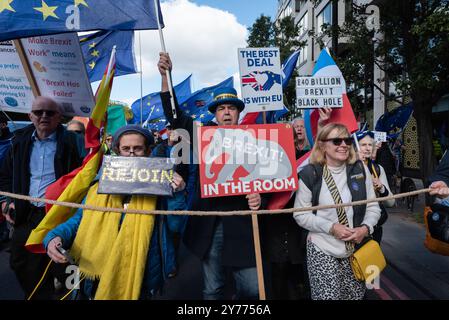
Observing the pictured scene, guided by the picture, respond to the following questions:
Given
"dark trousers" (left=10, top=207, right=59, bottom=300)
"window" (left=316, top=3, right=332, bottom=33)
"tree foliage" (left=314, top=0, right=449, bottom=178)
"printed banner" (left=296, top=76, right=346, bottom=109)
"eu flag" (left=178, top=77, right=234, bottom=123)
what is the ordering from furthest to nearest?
1. "window" (left=316, top=3, right=332, bottom=33)
2. "eu flag" (left=178, top=77, right=234, bottom=123)
3. "tree foliage" (left=314, top=0, right=449, bottom=178)
4. "printed banner" (left=296, top=76, right=346, bottom=109)
5. "dark trousers" (left=10, top=207, right=59, bottom=300)

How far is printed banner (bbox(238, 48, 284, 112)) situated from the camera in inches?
132

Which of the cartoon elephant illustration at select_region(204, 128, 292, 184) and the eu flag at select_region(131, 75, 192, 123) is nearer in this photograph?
the cartoon elephant illustration at select_region(204, 128, 292, 184)

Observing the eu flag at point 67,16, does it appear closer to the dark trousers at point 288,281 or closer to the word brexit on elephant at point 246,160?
the word brexit on elephant at point 246,160

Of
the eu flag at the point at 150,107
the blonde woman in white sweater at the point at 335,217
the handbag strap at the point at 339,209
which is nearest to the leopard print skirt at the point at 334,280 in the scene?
the blonde woman in white sweater at the point at 335,217

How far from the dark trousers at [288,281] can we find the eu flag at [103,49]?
12.8 feet

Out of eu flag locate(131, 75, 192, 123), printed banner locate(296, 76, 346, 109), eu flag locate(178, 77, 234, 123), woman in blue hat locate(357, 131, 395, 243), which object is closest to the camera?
woman in blue hat locate(357, 131, 395, 243)

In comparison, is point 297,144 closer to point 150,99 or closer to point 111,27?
point 111,27

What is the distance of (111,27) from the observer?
9.57 ft

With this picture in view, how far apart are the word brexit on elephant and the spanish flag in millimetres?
834

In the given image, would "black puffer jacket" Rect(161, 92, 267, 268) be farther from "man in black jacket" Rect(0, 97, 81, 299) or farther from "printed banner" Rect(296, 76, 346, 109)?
"printed banner" Rect(296, 76, 346, 109)

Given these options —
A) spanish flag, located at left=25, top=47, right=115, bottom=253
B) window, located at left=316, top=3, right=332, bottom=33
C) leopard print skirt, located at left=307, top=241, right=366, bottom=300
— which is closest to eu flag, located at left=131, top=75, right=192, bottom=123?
spanish flag, located at left=25, top=47, right=115, bottom=253

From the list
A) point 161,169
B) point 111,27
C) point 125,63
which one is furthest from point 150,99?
point 161,169

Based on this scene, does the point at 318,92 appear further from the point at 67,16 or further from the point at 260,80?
the point at 67,16

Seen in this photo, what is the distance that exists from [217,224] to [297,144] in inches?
79.1
